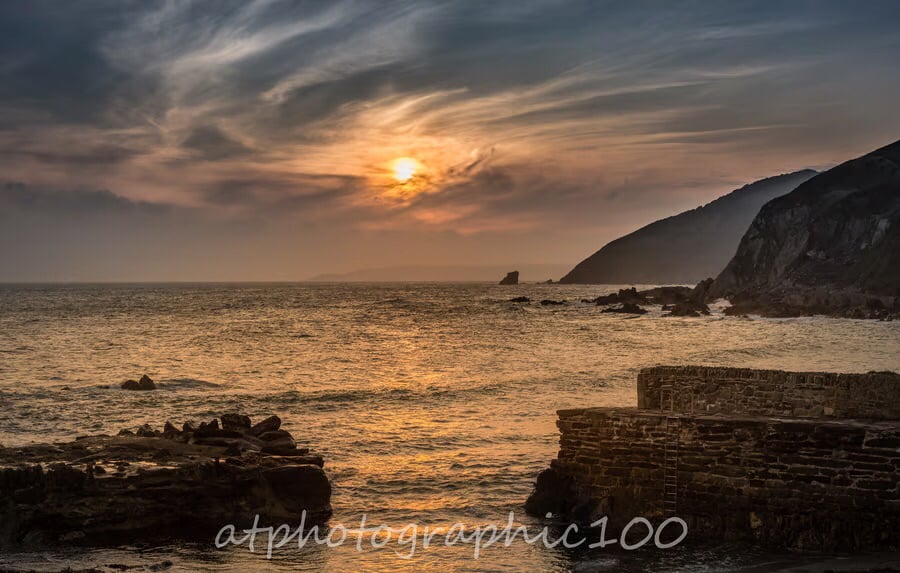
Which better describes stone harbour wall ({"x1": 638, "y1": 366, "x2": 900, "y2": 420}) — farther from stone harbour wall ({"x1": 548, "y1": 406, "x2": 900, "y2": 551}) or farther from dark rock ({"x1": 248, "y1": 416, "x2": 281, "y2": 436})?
dark rock ({"x1": 248, "y1": 416, "x2": 281, "y2": 436})

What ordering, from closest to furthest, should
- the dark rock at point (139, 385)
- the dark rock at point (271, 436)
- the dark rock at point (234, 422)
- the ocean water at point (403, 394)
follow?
the ocean water at point (403, 394) < the dark rock at point (271, 436) < the dark rock at point (234, 422) < the dark rock at point (139, 385)

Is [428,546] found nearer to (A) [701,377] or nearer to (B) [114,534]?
(B) [114,534]

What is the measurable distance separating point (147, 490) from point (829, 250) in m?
122

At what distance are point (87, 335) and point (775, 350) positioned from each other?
180 ft

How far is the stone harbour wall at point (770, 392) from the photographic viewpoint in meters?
14.4

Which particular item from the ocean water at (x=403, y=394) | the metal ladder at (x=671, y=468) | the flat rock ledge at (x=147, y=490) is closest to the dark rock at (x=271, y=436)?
the flat rock ledge at (x=147, y=490)

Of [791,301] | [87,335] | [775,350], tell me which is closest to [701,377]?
[775,350]

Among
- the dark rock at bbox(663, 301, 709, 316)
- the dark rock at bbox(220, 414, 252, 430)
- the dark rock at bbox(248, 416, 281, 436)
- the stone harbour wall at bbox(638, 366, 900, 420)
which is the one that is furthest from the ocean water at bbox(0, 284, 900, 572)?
the dark rock at bbox(663, 301, 709, 316)

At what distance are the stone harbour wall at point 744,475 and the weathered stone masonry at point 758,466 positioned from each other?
0.05ft

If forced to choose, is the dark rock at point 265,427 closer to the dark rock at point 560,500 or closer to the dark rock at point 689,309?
the dark rock at point 560,500

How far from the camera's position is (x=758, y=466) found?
1280 centimetres

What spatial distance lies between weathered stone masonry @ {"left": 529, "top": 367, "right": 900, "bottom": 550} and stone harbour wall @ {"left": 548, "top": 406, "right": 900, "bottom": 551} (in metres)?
0.02

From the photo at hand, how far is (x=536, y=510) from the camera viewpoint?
49.4 feet

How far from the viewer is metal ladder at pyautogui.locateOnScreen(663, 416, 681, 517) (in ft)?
43.9
